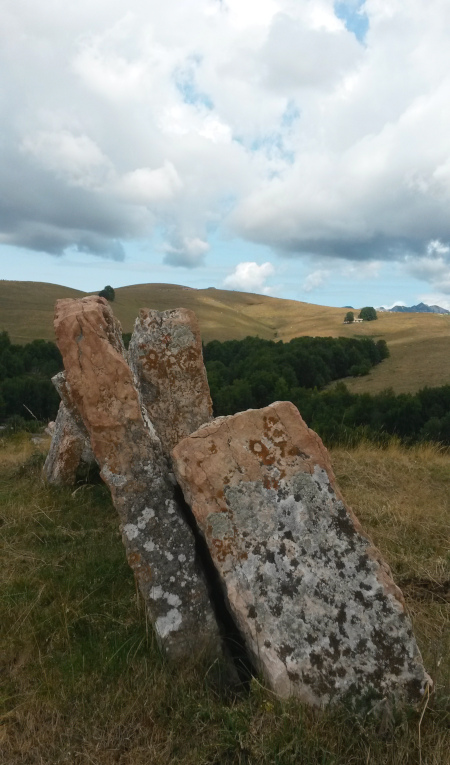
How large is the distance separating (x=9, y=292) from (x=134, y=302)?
22.6 meters

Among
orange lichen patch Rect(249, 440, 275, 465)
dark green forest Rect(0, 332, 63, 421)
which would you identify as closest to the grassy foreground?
orange lichen patch Rect(249, 440, 275, 465)

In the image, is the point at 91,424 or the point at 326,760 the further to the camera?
the point at 91,424

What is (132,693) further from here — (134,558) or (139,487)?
(139,487)

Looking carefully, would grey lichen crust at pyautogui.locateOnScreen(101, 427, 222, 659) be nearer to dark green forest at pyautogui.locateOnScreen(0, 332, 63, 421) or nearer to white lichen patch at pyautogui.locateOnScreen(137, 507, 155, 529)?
white lichen patch at pyautogui.locateOnScreen(137, 507, 155, 529)

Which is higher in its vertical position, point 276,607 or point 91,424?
point 91,424

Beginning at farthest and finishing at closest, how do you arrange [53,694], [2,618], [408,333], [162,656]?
1. [408,333]
2. [2,618]
3. [162,656]
4. [53,694]

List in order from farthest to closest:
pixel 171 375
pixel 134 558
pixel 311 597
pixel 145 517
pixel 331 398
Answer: pixel 331 398, pixel 171 375, pixel 145 517, pixel 134 558, pixel 311 597

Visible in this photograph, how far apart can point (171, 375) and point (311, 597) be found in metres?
4.55

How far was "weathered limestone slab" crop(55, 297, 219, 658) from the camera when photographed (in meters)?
3.68

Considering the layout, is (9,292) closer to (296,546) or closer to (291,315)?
(291,315)

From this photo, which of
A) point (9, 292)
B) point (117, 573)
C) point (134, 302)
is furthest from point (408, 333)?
point (117, 573)

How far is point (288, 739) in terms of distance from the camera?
2859 millimetres

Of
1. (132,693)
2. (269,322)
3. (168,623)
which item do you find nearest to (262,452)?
(168,623)

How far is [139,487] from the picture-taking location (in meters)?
4.04
